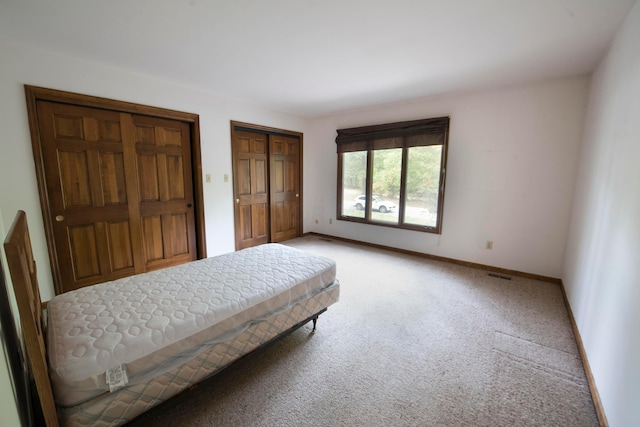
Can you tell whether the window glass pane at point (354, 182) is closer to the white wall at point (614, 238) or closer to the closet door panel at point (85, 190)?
the white wall at point (614, 238)

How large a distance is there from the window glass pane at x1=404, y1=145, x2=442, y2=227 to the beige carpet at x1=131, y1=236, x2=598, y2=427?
1.47 m

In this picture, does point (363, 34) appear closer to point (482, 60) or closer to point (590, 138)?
point (482, 60)

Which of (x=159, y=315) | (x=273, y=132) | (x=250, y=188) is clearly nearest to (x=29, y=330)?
(x=159, y=315)

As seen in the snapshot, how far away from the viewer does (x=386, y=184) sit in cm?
436

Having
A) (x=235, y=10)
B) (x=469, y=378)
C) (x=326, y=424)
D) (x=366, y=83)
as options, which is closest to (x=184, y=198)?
(x=235, y=10)

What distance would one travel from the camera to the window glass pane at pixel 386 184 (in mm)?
4207

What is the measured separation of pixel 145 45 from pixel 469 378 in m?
3.64

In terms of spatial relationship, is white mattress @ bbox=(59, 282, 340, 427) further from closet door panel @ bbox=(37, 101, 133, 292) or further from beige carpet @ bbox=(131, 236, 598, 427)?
closet door panel @ bbox=(37, 101, 133, 292)

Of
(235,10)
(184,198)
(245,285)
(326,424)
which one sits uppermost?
(235,10)

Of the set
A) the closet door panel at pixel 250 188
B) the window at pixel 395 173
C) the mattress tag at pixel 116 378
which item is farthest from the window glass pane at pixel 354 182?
the mattress tag at pixel 116 378

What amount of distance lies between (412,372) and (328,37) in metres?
2.61

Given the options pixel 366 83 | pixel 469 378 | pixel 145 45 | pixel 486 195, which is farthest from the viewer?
pixel 486 195

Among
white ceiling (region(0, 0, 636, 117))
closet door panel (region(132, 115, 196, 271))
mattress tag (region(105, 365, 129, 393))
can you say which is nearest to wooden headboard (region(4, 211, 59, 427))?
mattress tag (region(105, 365, 129, 393))

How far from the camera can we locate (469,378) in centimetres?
171
